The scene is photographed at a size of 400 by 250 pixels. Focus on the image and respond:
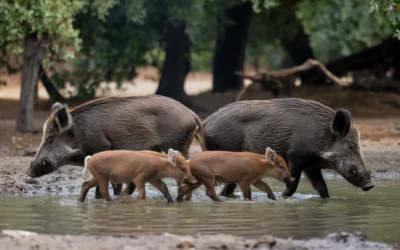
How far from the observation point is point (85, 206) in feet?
40.0

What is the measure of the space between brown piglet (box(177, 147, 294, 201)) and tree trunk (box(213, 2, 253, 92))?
18.4m

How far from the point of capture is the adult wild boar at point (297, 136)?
13.2 meters

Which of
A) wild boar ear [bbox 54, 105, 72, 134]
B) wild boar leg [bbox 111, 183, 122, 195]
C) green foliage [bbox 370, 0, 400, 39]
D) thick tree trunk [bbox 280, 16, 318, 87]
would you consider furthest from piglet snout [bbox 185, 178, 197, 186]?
thick tree trunk [bbox 280, 16, 318, 87]

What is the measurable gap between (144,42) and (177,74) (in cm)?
302

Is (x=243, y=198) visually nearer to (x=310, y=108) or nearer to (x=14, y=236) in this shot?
(x=310, y=108)

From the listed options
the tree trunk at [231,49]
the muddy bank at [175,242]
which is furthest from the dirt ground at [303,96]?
the muddy bank at [175,242]

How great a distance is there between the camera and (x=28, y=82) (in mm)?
21344

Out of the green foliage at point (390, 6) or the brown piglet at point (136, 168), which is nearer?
the brown piglet at point (136, 168)

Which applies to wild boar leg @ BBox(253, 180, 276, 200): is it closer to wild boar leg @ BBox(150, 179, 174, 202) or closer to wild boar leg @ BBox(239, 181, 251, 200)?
wild boar leg @ BBox(239, 181, 251, 200)

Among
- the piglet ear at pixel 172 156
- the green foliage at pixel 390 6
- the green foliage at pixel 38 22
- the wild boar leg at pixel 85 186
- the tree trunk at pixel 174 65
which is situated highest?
the green foliage at pixel 390 6

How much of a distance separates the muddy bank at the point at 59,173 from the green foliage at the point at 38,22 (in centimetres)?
344

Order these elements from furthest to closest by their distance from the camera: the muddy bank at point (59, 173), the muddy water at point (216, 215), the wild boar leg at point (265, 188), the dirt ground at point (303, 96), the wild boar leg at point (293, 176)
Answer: the dirt ground at point (303, 96) → the muddy bank at point (59, 173) → the wild boar leg at point (293, 176) → the wild boar leg at point (265, 188) → the muddy water at point (216, 215)

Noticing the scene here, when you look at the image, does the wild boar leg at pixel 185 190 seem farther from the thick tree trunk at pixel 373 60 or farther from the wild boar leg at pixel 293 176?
the thick tree trunk at pixel 373 60

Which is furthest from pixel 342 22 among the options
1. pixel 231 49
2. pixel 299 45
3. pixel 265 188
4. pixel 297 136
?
pixel 265 188
